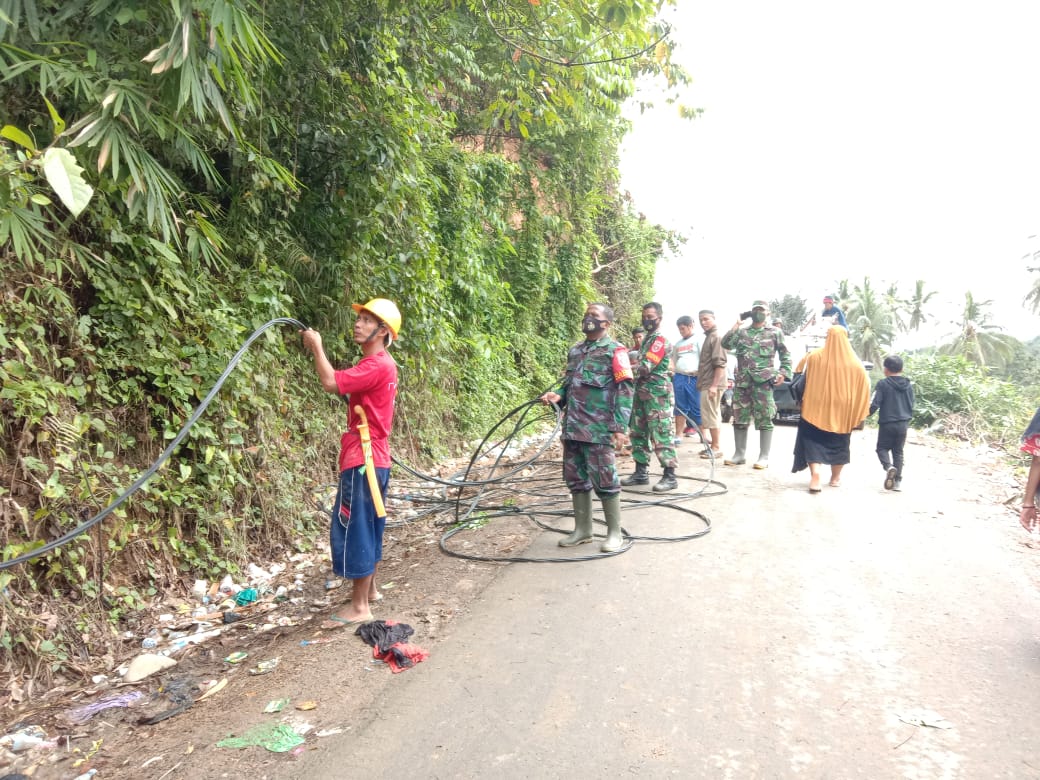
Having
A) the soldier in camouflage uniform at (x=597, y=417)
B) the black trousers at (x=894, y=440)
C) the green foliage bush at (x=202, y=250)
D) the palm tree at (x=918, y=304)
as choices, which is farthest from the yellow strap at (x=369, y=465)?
the palm tree at (x=918, y=304)

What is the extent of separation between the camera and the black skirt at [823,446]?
709cm

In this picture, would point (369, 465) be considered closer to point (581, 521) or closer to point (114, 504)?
point (114, 504)

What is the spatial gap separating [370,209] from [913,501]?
643 cm

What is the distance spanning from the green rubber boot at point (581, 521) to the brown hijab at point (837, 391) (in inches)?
132

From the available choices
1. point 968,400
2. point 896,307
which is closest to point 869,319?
point 896,307

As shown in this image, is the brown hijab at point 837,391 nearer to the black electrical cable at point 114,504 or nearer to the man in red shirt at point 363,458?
the man in red shirt at point 363,458

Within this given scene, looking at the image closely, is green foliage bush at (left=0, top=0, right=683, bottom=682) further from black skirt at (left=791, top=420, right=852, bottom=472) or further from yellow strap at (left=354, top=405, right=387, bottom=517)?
black skirt at (left=791, top=420, right=852, bottom=472)

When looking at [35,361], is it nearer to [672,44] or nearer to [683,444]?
[672,44]

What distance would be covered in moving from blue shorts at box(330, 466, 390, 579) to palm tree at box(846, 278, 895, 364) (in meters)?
42.8

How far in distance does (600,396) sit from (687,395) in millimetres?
4822

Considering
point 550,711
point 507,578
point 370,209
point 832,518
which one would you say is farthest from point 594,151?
point 550,711

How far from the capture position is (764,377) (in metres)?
8.02

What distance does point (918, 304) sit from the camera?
4581cm

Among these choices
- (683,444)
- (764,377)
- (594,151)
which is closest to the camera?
(764,377)
